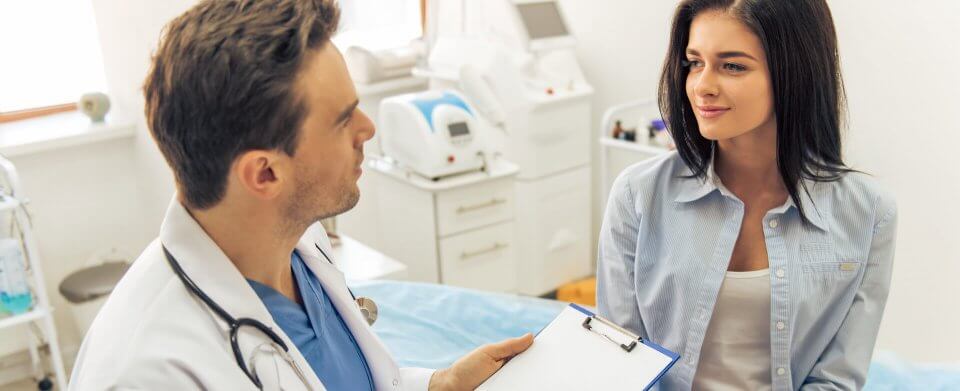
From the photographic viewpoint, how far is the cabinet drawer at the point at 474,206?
2838 millimetres

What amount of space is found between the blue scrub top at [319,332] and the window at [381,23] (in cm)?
254

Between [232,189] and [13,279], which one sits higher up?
[232,189]

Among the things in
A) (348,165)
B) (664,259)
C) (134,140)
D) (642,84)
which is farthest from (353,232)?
(348,165)

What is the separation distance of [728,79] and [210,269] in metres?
0.85

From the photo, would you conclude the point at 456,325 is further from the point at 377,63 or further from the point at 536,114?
the point at 377,63

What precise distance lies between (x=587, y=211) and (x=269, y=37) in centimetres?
259

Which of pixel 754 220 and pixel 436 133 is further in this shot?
pixel 436 133

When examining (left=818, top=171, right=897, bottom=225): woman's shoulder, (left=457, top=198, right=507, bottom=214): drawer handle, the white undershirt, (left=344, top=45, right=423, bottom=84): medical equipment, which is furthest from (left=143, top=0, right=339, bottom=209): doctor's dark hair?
(left=344, top=45, right=423, bottom=84): medical equipment

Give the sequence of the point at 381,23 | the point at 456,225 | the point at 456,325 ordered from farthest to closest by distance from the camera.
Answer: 1. the point at 381,23
2. the point at 456,225
3. the point at 456,325

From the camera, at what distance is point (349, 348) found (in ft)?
3.96

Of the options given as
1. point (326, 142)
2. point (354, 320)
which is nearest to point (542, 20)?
point (354, 320)

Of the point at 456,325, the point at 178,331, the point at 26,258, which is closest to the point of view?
the point at 178,331

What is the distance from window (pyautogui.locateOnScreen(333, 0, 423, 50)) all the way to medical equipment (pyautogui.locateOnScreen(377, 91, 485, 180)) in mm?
875

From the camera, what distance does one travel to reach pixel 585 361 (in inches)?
50.4
